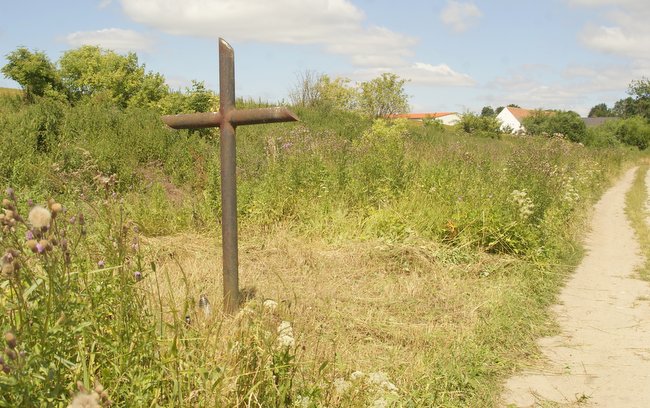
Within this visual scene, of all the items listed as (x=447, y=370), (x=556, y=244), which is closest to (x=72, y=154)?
(x=556, y=244)

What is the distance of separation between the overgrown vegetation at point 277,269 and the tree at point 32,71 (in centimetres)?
856

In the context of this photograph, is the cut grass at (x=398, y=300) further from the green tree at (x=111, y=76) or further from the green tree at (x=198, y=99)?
the green tree at (x=111, y=76)

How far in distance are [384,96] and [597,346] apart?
40.3 meters

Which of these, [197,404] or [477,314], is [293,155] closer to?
[477,314]

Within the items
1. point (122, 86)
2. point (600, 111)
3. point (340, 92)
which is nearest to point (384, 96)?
point (340, 92)

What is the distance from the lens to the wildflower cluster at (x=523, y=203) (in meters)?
7.11

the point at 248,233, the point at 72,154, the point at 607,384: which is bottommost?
the point at 607,384

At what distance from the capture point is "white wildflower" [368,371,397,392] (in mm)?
3406

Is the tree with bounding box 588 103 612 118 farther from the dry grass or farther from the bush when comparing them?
the dry grass

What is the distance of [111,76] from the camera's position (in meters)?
26.4

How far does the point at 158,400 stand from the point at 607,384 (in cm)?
298

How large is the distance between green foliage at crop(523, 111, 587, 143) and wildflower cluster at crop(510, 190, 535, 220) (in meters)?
37.9

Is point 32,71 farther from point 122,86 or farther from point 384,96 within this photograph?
point 384,96

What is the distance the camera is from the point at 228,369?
9.23ft
